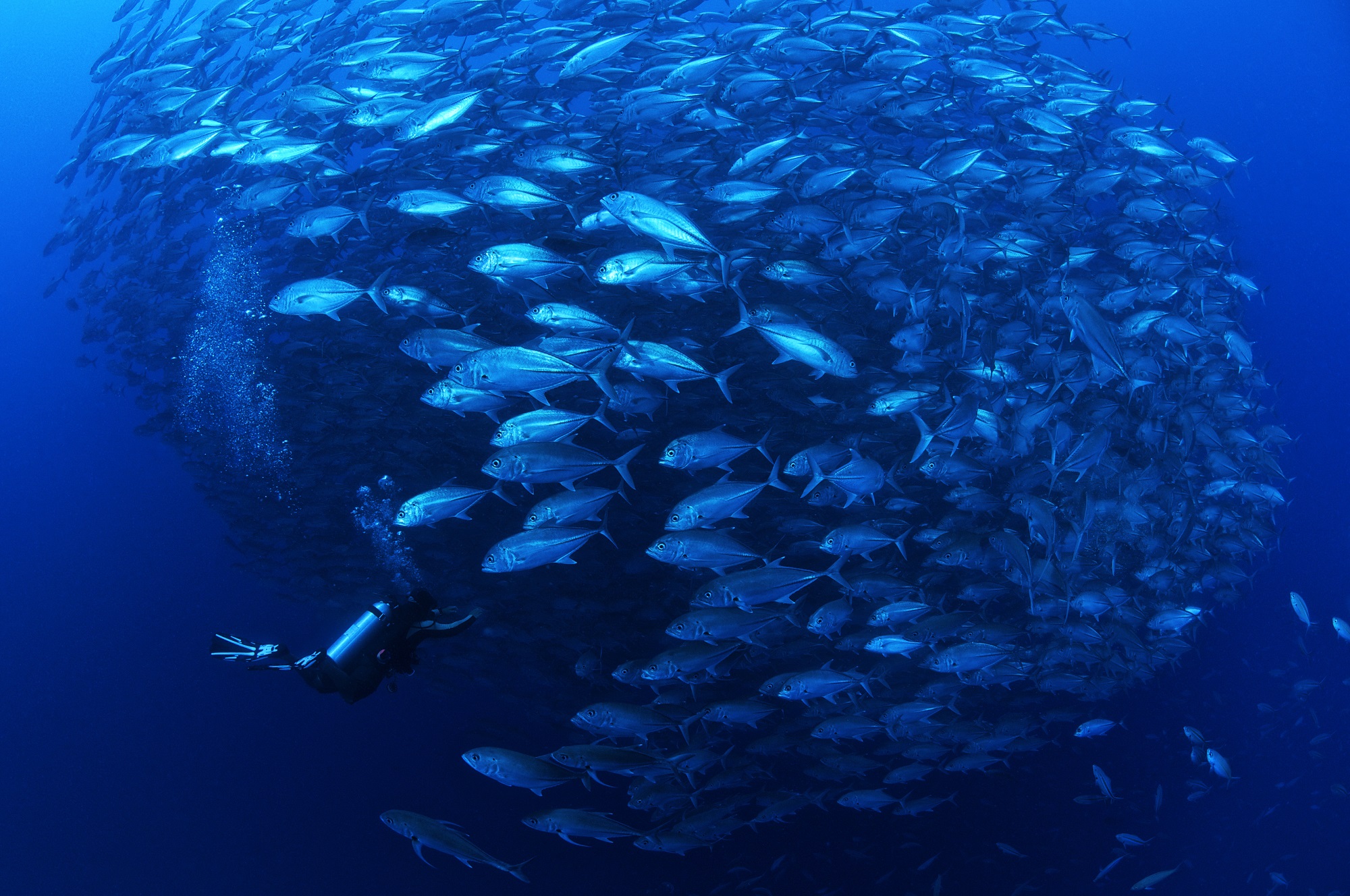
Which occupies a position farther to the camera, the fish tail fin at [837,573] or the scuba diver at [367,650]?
the fish tail fin at [837,573]

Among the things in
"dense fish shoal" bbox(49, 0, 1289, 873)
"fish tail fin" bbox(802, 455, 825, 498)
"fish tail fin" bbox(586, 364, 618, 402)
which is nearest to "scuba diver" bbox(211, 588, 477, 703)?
"dense fish shoal" bbox(49, 0, 1289, 873)

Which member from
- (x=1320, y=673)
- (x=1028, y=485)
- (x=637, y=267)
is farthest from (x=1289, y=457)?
(x=637, y=267)

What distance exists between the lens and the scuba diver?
11.6 ft

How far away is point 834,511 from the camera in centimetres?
627

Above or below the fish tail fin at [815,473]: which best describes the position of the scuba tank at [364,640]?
below

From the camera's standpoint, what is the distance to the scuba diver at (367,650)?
3.54 meters

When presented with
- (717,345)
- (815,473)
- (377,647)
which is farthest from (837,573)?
(377,647)

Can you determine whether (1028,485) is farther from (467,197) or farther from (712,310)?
(467,197)

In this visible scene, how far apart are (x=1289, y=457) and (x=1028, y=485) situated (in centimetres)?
1756

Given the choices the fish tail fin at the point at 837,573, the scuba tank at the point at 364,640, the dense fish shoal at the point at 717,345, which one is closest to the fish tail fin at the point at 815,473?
the dense fish shoal at the point at 717,345

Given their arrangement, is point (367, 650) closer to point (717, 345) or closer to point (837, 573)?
point (837, 573)

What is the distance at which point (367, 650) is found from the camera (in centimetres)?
374

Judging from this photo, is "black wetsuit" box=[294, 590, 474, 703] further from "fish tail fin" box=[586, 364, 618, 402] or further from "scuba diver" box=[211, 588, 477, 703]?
"fish tail fin" box=[586, 364, 618, 402]

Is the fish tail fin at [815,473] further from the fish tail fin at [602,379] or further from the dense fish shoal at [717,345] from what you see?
the fish tail fin at [602,379]
